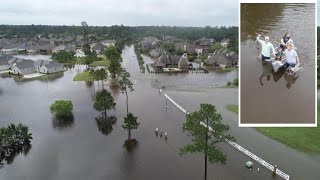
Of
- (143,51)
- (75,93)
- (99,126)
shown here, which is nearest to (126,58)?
(143,51)

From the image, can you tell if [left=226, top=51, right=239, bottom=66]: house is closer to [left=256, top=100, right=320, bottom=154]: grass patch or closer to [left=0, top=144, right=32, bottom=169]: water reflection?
[left=256, top=100, right=320, bottom=154]: grass patch

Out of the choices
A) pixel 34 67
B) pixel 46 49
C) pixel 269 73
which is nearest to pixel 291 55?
pixel 269 73

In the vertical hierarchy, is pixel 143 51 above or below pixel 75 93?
above

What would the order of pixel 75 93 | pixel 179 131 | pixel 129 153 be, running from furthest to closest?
1. pixel 75 93
2. pixel 179 131
3. pixel 129 153

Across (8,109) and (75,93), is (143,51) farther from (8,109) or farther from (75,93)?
(8,109)

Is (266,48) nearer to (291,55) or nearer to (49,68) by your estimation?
(291,55)

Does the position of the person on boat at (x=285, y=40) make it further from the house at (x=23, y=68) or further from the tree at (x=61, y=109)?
the house at (x=23, y=68)
